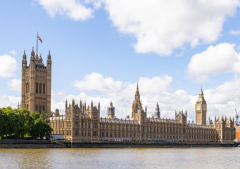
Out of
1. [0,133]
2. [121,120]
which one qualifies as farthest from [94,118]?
[0,133]

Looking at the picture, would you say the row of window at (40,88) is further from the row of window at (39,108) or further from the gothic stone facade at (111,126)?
the gothic stone facade at (111,126)

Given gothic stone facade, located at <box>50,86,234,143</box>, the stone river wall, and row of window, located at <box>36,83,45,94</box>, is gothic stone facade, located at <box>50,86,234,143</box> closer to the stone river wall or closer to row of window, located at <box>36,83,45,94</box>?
the stone river wall

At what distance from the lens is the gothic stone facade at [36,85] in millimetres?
181500

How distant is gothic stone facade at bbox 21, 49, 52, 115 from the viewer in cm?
18150

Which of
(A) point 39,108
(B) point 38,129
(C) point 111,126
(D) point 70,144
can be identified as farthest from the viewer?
(A) point 39,108

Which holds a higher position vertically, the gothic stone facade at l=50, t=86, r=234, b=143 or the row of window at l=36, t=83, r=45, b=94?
the row of window at l=36, t=83, r=45, b=94

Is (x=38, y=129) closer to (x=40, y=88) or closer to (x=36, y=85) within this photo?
(x=36, y=85)

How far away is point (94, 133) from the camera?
148875 mm

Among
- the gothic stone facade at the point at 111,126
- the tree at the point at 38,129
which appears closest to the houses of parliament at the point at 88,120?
the gothic stone facade at the point at 111,126

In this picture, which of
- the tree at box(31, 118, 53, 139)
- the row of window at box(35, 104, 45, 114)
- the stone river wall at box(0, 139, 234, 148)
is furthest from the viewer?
the row of window at box(35, 104, 45, 114)

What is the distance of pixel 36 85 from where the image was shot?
18450 cm

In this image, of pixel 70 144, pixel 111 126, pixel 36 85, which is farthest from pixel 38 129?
pixel 36 85

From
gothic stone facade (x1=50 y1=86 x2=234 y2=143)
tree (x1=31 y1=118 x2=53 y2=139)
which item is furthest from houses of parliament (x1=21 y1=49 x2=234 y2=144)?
tree (x1=31 y1=118 x2=53 y2=139)

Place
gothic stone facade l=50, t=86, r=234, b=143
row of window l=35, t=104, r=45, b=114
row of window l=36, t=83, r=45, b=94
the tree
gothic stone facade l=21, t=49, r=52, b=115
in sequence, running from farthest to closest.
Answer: row of window l=36, t=83, r=45, b=94 < gothic stone facade l=21, t=49, r=52, b=115 < row of window l=35, t=104, r=45, b=114 < gothic stone facade l=50, t=86, r=234, b=143 < the tree
